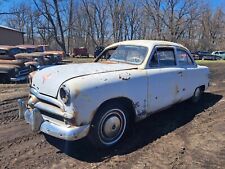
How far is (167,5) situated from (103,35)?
16.0m

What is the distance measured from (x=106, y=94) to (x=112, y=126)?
63 cm

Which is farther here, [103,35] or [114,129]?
[103,35]

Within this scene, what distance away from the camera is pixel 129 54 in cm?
581

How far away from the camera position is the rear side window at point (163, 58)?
564cm

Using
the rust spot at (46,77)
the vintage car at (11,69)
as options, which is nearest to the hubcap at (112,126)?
the rust spot at (46,77)

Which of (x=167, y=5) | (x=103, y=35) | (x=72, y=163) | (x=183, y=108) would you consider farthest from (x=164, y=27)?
(x=72, y=163)

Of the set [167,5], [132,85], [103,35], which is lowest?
[132,85]

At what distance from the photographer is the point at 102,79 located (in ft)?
14.3

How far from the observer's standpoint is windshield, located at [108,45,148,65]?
18.3 ft

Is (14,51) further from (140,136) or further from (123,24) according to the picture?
(123,24)

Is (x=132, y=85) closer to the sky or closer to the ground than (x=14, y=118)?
closer to the sky

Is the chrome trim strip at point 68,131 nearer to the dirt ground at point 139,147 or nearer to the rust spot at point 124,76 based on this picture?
the dirt ground at point 139,147

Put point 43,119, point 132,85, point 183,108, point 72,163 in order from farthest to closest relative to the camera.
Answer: point 183,108 < point 132,85 < point 43,119 < point 72,163

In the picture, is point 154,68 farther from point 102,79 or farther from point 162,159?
point 162,159
